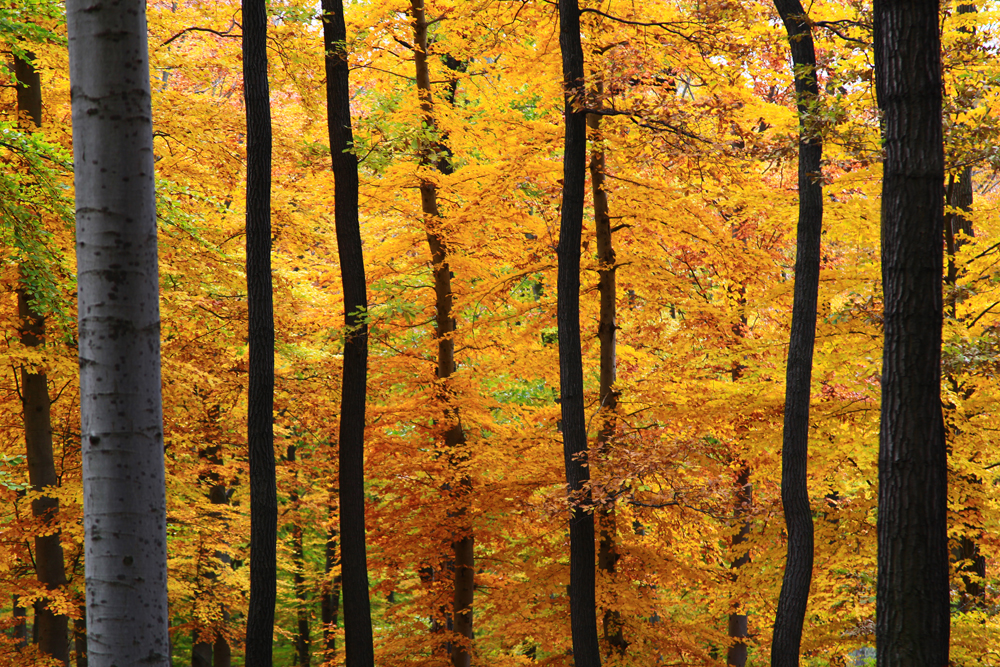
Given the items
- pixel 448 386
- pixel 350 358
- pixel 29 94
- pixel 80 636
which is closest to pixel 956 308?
pixel 448 386

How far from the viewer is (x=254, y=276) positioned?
7.48m

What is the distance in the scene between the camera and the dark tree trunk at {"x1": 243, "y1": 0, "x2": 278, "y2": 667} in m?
7.20

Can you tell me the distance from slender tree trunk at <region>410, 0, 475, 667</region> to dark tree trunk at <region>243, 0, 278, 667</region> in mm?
3509

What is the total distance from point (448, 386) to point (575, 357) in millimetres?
2858

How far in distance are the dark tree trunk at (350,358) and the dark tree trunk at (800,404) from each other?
449 centimetres

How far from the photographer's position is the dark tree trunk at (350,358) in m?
8.42

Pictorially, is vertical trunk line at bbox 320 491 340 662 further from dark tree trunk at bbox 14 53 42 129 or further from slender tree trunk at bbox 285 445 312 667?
dark tree trunk at bbox 14 53 42 129

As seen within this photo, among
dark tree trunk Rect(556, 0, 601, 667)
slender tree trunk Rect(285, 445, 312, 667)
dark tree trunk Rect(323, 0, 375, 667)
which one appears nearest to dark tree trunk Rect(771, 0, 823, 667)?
Answer: dark tree trunk Rect(556, 0, 601, 667)

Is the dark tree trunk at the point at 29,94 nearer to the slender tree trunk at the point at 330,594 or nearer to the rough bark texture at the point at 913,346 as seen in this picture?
the slender tree trunk at the point at 330,594

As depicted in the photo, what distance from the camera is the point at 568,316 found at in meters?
8.85

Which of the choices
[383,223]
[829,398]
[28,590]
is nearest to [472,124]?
[383,223]

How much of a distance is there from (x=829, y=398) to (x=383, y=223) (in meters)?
7.84

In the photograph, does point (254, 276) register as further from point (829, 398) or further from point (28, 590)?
point (829, 398)

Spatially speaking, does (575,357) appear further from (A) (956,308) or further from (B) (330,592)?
(B) (330,592)
